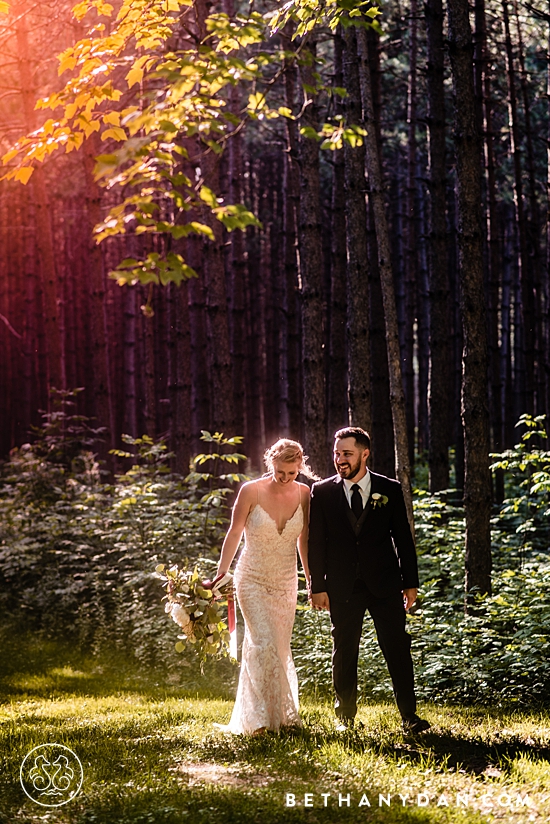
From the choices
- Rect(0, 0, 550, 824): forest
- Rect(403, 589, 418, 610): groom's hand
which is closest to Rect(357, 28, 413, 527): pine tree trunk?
Rect(0, 0, 550, 824): forest

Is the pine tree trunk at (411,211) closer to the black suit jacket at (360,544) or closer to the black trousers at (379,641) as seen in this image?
the black suit jacket at (360,544)

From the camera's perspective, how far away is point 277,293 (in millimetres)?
30469

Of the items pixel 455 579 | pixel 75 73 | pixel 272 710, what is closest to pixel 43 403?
pixel 75 73

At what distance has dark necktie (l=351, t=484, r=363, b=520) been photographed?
6.57m

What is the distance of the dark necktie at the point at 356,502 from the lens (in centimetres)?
657

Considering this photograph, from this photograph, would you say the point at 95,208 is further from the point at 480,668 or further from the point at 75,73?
the point at 480,668

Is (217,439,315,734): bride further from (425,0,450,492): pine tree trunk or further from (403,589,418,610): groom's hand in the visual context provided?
(425,0,450,492): pine tree trunk

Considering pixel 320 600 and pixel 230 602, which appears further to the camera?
pixel 230 602

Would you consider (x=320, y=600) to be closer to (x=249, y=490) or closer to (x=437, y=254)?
(x=249, y=490)

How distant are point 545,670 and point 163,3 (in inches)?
253

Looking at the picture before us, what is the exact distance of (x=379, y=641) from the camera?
6.46 metres

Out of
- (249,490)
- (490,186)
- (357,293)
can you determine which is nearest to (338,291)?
(357,293)

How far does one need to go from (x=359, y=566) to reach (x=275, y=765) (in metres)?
1.49

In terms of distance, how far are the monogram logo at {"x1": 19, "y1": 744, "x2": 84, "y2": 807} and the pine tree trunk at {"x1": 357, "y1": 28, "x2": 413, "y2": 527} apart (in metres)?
4.87
